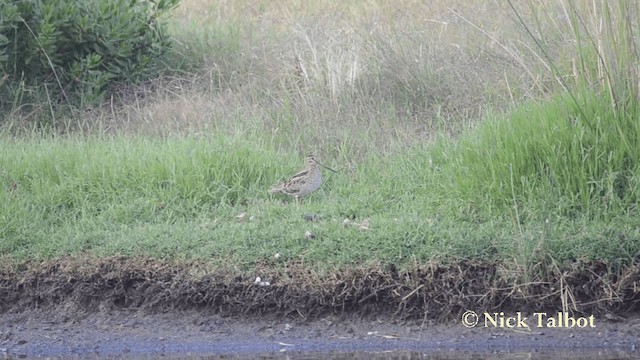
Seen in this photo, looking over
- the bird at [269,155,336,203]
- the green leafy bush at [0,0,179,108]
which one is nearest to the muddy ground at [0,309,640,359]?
the bird at [269,155,336,203]

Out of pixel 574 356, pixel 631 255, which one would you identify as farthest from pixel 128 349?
pixel 631 255

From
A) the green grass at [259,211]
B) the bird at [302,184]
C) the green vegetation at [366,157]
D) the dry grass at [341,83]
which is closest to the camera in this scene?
the green grass at [259,211]

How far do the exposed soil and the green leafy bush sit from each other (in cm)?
331

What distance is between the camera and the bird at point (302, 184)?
7617 millimetres

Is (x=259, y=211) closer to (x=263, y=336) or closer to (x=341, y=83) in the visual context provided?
(x=263, y=336)

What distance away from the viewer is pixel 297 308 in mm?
6648

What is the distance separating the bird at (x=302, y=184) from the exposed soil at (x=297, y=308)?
40.2 inches

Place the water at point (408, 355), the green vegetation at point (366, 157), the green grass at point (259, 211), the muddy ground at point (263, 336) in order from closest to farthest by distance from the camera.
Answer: the water at point (408, 355) → the muddy ground at point (263, 336) → the green grass at point (259, 211) → the green vegetation at point (366, 157)

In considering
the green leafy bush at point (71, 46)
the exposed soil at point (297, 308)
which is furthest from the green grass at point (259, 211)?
the green leafy bush at point (71, 46)

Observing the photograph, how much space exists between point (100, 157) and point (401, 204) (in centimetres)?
255

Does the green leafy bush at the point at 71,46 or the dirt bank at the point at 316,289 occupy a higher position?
the green leafy bush at the point at 71,46

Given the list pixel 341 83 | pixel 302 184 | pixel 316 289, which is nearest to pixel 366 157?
pixel 302 184

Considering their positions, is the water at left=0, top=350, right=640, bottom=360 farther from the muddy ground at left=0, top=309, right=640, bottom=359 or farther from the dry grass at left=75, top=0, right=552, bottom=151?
the dry grass at left=75, top=0, right=552, bottom=151

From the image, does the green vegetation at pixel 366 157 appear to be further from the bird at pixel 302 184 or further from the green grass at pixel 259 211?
the bird at pixel 302 184
